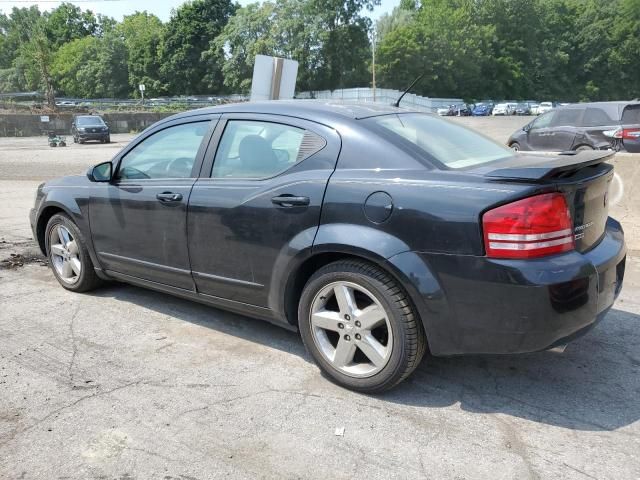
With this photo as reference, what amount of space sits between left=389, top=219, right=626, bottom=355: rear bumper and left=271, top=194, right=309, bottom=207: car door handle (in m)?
0.66

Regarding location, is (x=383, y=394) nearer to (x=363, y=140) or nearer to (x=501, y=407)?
(x=501, y=407)

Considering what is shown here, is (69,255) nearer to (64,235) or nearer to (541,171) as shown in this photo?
(64,235)

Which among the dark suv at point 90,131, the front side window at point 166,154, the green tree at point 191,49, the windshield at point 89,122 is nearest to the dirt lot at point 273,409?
the front side window at point 166,154

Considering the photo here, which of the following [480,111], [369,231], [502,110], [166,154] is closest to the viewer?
[369,231]

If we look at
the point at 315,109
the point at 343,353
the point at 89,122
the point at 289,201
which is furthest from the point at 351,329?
the point at 89,122

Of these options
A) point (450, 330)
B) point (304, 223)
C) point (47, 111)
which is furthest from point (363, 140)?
point (47, 111)

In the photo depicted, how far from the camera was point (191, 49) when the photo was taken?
7481 centimetres

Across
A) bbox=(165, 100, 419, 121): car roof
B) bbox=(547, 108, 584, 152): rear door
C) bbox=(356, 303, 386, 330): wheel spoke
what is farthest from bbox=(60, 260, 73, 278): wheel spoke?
bbox=(547, 108, 584, 152): rear door

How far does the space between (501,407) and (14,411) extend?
2621 mm

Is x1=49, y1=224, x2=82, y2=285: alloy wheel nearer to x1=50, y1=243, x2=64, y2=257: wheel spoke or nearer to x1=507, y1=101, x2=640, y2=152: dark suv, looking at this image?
x1=50, y1=243, x2=64, y2=257: wheel spoke

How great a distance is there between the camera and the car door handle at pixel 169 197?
3.77 metres

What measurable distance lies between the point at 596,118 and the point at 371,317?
11085mm

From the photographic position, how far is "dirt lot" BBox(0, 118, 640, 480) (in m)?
2.47

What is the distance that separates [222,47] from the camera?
70125 mm
